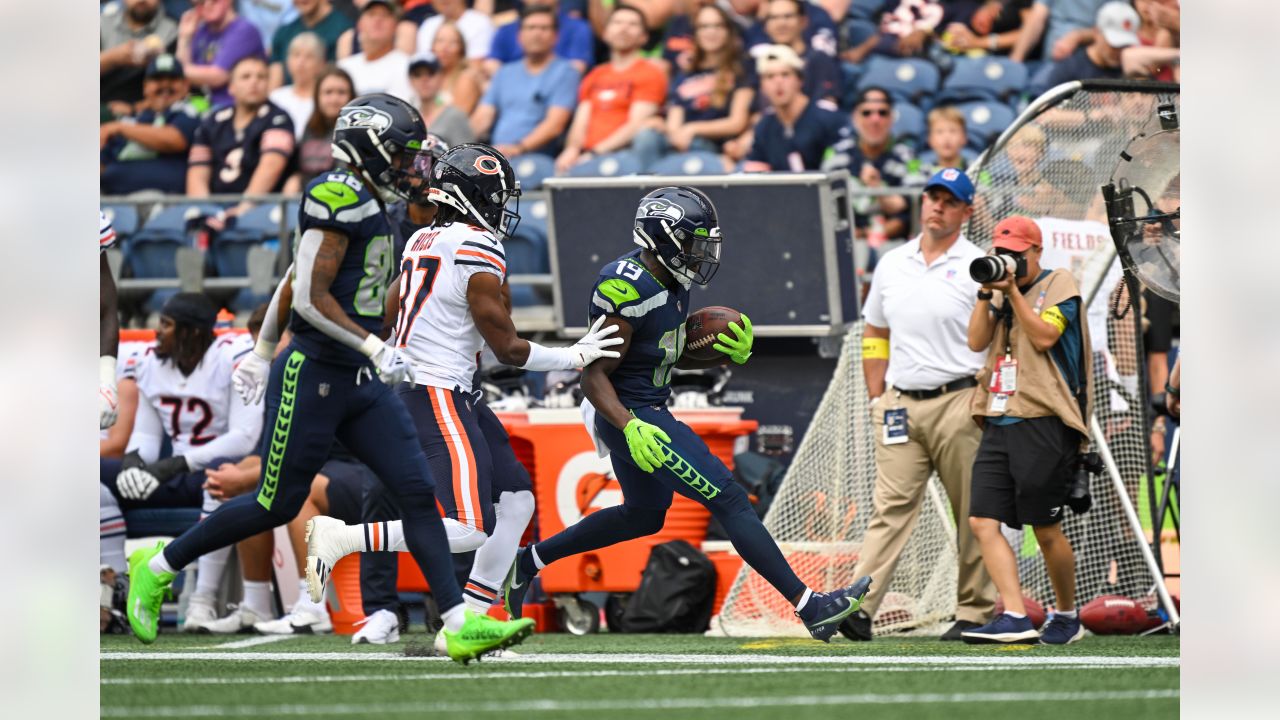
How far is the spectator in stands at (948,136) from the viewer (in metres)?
10.9

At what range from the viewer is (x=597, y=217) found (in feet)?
32.4

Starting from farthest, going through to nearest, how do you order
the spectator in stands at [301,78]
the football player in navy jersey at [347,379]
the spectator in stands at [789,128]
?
→ the spectator in stands at [301,78], the spectator in stands at [789,128], the football player in navy jersey at [347,379]

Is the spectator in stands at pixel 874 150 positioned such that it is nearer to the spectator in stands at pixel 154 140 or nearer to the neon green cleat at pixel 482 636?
the spectator in stands at pixel 154 140

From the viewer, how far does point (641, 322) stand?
646cm

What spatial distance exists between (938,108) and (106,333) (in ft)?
20.2

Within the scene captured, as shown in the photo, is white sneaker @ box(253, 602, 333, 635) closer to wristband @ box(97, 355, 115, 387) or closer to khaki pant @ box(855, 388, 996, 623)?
wristband @ box(97, 355, 115, 387)

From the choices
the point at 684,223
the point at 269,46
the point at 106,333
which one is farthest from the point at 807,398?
the point at 269,46

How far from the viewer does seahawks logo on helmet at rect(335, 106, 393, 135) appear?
19.7 feet

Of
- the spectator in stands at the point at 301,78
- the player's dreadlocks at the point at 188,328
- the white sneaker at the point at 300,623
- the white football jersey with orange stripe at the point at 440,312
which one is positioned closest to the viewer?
the white football jersey with orange stripe at the point at 440,312

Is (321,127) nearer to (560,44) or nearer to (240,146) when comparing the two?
(240,146)

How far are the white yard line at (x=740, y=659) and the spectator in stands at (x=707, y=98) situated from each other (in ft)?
18.2

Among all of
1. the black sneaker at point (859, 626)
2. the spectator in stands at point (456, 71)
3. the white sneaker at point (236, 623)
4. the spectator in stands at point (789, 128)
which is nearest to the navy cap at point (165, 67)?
the spectator in stands at point (456, 71)

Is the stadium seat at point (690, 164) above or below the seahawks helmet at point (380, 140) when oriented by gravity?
above

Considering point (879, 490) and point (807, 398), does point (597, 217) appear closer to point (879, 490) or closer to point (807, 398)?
point (807, 398)
